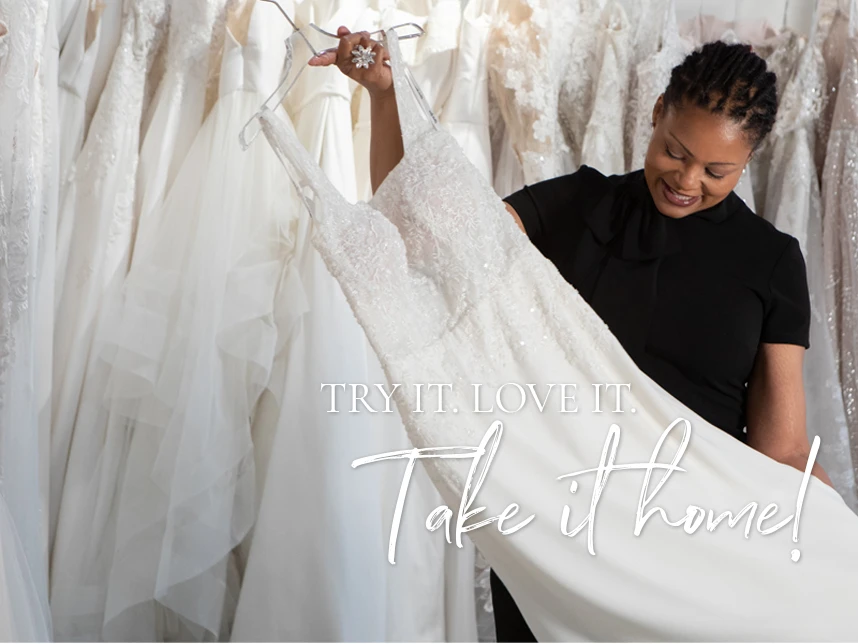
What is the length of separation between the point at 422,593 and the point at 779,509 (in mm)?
749

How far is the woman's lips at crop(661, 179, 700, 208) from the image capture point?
48.5 inches

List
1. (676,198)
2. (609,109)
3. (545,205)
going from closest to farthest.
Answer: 1. (676,198)
2. (545,205)
3. (609,109)

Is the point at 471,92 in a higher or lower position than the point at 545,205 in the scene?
higher

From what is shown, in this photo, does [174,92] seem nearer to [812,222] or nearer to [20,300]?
[20,300]

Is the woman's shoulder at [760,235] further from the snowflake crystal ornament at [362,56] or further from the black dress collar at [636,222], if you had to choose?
the snowflake crystal ornament at [362,56]

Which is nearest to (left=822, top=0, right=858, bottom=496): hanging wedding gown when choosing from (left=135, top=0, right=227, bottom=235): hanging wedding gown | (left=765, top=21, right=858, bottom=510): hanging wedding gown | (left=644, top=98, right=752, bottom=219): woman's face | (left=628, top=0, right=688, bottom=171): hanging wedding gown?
(left=765, top=21, right=858, bottom=510): hanging wedding gown

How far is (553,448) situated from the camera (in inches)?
44.6

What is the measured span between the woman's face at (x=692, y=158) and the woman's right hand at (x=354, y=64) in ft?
1.24

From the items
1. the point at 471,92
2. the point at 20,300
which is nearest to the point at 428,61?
the point at 471,92

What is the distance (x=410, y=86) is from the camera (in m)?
1.22

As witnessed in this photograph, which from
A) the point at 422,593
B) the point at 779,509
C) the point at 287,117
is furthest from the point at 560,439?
the point at 287,117

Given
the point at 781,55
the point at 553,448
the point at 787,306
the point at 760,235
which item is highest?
the point at 781,55

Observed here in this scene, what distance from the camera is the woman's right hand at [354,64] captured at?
121cm

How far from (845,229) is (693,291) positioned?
0.63 m
